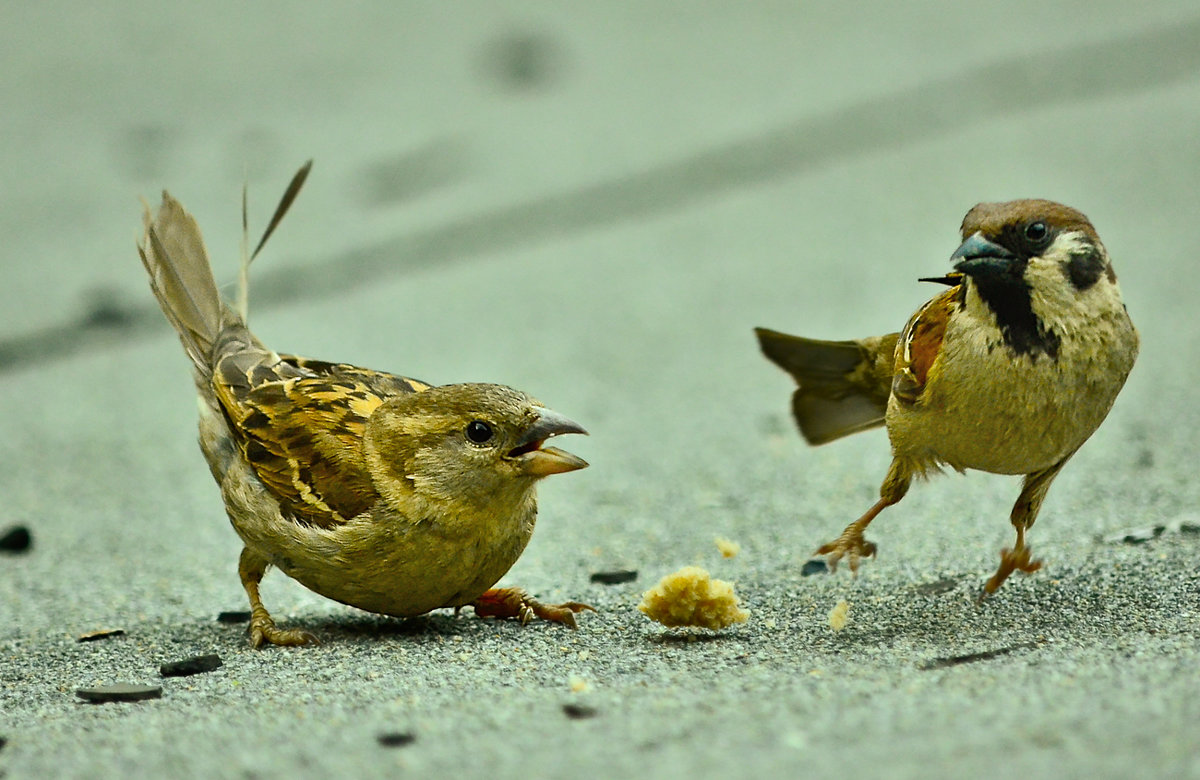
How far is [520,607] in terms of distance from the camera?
4.67 meters

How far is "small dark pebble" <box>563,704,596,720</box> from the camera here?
340cm

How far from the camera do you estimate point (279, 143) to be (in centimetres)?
1059

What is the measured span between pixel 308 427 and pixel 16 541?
184cm

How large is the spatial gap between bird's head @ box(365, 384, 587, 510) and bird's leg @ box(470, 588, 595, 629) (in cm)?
38

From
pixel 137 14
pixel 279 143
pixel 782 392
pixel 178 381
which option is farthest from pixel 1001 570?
pixel 137 14

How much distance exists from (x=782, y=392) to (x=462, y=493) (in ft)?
11.0

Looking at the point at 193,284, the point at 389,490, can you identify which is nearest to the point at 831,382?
the point at 389,490

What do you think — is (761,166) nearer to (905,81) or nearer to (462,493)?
(905,81)

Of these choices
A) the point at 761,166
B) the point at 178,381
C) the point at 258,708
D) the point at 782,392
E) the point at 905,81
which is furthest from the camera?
the point at 905,81

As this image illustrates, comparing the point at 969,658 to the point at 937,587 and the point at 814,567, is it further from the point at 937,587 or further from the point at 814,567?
the point at 814,567

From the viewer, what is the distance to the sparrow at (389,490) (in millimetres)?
4332

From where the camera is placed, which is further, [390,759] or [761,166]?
[761,166]

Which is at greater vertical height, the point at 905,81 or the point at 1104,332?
the point at 905,81

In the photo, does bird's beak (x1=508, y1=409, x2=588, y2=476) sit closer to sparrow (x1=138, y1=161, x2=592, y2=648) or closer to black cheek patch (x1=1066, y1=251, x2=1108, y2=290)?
sparrow (x1=138, y1=161, x2=592, y2=648)
